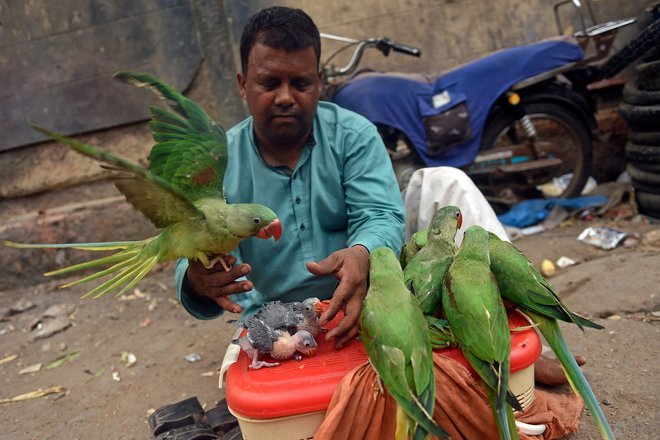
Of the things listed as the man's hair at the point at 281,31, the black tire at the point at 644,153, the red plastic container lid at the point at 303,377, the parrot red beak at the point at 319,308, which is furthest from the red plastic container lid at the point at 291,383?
the black tire at the point at 644,153

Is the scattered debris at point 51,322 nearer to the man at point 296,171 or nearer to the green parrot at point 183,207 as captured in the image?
the man at point 296,171

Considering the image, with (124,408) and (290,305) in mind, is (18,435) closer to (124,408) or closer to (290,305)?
(124,408)

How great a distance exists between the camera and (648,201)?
396cm

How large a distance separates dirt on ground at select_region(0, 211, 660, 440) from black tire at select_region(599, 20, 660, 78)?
48.8 inches

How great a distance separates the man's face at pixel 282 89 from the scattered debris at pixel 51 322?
9.24 feet

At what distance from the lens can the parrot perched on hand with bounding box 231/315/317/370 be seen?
1.72 m

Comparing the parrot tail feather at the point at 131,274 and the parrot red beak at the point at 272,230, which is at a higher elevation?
the parrot red beak at the point at 272,230

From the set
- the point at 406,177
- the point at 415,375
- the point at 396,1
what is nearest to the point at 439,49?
the point at 396,1

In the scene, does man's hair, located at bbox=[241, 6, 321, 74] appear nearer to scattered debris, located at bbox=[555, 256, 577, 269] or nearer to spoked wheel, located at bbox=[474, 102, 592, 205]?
scattered debris, located at bbox=[555, 256, 577, 269]

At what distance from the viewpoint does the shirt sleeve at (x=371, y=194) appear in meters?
1.98

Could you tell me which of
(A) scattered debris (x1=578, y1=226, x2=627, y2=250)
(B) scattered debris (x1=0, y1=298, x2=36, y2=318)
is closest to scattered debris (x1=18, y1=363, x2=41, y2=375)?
(B) scattered debris (x1=0, y1=298, x2=36, y2=318)

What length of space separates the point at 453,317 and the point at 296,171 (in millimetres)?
933

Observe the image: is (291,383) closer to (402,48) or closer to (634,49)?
(402,48)

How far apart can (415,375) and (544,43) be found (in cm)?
358
